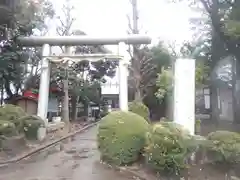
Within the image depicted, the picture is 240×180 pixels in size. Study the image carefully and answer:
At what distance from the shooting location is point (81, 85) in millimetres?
34062

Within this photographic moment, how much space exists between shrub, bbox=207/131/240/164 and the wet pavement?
2.21m

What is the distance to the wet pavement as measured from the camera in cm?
846

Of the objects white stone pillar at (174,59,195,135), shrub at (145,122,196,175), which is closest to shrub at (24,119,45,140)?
white stone pillar at (174,59,195,135)

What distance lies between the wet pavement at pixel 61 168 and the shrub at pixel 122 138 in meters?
0.46

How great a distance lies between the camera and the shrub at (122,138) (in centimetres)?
916

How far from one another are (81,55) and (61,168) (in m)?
7.97

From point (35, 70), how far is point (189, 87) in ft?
65.8

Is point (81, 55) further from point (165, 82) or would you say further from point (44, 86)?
point (165, 82)

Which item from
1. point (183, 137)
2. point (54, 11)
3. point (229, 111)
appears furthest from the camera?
point (229, 111)

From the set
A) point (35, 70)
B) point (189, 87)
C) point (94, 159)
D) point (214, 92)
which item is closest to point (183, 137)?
point (189, 87)


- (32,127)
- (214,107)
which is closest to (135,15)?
(214,107)

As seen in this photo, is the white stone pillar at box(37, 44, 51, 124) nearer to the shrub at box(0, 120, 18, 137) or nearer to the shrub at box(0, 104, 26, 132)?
the shrub at box(0, 104, 26, 132)

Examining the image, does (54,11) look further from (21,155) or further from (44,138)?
(21,155)

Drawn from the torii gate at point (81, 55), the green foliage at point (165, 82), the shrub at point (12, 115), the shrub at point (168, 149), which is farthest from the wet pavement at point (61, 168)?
the green foliage at point (165, 82)
